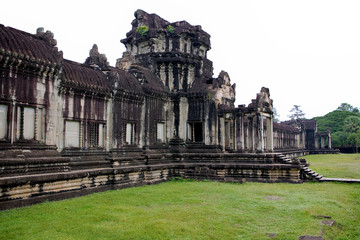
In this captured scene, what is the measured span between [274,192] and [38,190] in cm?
854

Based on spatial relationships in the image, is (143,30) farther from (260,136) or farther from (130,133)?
(260,136)

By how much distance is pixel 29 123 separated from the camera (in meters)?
10.6

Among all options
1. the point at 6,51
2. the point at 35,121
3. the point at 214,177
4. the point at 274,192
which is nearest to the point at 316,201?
the point at 274,192

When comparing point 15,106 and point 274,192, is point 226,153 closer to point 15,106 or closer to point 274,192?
point 274,192

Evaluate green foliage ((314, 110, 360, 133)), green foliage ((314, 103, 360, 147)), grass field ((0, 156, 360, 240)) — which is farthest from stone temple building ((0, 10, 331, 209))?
green foliage ((314, 110, 360, 133))

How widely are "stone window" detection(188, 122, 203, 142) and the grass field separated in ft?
19.9

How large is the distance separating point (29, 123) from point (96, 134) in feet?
10.9

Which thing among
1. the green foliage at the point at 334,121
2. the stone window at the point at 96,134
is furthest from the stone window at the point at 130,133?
the green foliage at the point at 334,121

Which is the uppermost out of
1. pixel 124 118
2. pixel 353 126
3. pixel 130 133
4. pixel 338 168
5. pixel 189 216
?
pixel 353 126

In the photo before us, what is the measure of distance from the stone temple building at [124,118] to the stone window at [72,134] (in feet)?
0.13

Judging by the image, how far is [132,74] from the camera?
1678 centimetres

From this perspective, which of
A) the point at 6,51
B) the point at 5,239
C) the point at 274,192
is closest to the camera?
the point at 5,239

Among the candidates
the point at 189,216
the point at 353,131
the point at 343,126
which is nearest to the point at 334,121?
the point at 343,126

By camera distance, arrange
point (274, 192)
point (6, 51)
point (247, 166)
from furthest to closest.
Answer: point (247, 166), point (274, 192), point (6, 51)
